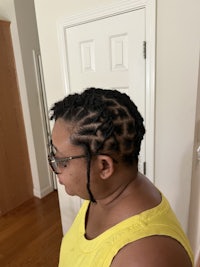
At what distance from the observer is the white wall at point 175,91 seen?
41.8 inches

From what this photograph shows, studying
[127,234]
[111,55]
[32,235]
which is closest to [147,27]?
[111,55]

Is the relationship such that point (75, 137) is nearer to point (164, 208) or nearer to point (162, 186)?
point (164, 208)

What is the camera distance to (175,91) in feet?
3.82

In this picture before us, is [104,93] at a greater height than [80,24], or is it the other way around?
[80,24]

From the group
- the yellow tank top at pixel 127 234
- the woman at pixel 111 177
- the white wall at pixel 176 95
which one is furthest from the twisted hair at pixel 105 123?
the white wall at pixel 176 95

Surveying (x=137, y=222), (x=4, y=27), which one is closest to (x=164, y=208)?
(x=137, y=222)

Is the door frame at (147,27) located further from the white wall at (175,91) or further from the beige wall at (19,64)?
the beige wall at (19,64)

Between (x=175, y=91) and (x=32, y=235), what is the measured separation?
1.96 m

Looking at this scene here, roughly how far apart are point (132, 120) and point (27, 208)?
248cm

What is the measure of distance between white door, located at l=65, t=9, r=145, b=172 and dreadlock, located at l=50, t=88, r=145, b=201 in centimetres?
77

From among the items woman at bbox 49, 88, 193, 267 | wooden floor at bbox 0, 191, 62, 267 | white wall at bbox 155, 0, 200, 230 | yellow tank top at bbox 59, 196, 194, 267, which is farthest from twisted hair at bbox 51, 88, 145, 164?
wooden floor at bbox 0, 191, 62, 267

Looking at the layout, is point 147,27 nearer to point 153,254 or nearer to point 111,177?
point 111,177

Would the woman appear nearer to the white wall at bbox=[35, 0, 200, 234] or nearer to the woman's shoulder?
the woman's shoulder

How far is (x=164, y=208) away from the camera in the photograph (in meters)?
0.58
